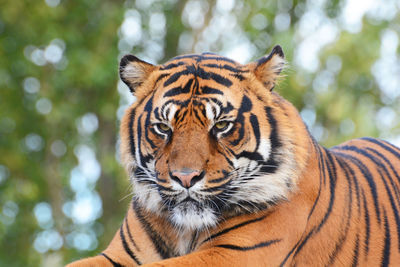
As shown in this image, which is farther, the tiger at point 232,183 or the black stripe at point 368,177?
the black stripe at point 368,177

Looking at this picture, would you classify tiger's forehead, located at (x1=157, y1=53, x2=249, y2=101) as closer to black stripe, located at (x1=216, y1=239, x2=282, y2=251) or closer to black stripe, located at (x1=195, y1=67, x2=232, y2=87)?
black stripe, located at (x1=195, y1=67, x2=232, y2=87)

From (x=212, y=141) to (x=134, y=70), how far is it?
83cm

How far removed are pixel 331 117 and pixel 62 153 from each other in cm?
852

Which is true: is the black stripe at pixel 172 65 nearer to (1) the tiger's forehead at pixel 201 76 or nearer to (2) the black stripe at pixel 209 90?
(1) the tiger's forehead at pixel 201 76

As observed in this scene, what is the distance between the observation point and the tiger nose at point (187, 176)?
3.14 meters

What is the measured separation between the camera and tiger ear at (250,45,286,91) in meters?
3.59

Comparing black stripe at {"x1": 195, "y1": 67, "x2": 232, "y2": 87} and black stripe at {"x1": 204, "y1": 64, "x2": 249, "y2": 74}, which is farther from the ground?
black stripe at {"x1": 204, "y1": 64, "x2": 249, "y2": 74}

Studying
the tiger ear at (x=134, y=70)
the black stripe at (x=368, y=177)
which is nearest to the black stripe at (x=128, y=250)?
the tiger ear at (x=134, y=70)

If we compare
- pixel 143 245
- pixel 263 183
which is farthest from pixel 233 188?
pixel 143 245

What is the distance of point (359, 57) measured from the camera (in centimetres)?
1302

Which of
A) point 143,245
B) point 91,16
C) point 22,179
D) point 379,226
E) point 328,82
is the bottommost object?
point 22,179

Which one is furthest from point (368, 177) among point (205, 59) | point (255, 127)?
point (205, 59)

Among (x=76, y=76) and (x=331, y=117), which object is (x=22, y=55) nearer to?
(x=76, y=76)

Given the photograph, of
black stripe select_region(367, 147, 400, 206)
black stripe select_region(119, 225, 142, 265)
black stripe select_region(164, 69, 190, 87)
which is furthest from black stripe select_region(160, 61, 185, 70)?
black stripe select_region(367, 147, 400, 206)
